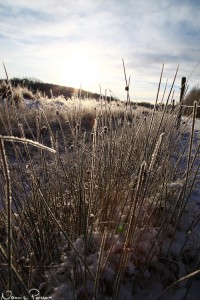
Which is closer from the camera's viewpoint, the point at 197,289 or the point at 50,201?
the point at 197,289

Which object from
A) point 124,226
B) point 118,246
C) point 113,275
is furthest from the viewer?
point 124,226

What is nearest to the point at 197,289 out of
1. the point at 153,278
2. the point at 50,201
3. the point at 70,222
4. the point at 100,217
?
the point at 153,278

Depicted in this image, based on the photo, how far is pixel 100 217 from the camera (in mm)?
1765

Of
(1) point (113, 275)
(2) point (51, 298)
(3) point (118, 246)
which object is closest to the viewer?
(2) point (51, 298)

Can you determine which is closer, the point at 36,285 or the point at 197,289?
Answer: the point at 36,285

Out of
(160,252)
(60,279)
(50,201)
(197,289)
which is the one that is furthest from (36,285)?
(197,289)

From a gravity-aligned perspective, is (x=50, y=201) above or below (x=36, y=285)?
above

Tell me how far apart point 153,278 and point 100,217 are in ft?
1.46

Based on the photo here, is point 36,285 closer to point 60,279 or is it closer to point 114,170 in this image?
point 60,279

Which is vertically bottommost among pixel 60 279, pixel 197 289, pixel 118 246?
pixel 197 289

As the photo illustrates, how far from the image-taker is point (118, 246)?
4.91ft

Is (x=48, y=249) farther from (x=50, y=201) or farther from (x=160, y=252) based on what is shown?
(x=160, y=252)

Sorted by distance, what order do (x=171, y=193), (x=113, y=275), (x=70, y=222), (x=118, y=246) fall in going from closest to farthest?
1. (x=113, y=275)
2. (x=118, y=246)
3. (x=70, y=222)
4. (x=171, y=193)

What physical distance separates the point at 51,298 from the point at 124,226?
581 millimetres
